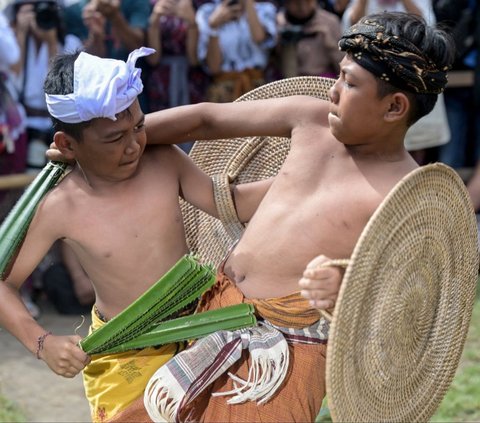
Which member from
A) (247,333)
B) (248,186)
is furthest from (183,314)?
(248,186)

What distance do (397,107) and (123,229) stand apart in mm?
944

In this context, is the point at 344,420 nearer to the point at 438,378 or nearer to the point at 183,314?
the point at 438,378

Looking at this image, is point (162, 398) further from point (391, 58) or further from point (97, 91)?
point (391, 58)

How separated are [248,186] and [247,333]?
0.63m

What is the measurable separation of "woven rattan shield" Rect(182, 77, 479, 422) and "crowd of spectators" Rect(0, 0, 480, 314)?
11.1 feet

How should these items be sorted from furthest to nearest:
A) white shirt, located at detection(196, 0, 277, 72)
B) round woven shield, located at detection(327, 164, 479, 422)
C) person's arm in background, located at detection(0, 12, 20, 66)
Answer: white shirt, located at detection(196, 0, 277, 72)
person's arm in background, located at detection(0, 12, 20, 66)
round woven shield, located at detection(327, 164, 479, 422)

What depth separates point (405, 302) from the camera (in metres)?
2.92

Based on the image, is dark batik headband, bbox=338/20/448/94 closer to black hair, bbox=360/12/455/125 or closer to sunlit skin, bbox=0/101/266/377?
black hair, bbox=360/12/455/125

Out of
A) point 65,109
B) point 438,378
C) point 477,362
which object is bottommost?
point 477,362

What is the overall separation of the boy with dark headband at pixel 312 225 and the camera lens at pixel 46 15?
3937 millimetres

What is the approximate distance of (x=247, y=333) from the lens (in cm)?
310

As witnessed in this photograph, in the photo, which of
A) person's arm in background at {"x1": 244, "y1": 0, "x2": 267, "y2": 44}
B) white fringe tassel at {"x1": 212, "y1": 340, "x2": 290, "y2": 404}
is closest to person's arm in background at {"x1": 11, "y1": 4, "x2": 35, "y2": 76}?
person's arm in background at {"x1": 244, "y1": 0, "x2": 267, "y2": 44}

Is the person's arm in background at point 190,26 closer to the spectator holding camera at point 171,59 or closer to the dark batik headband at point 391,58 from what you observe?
the spectator holding camera at point 171,59

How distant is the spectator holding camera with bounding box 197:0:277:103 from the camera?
6.77 metres
